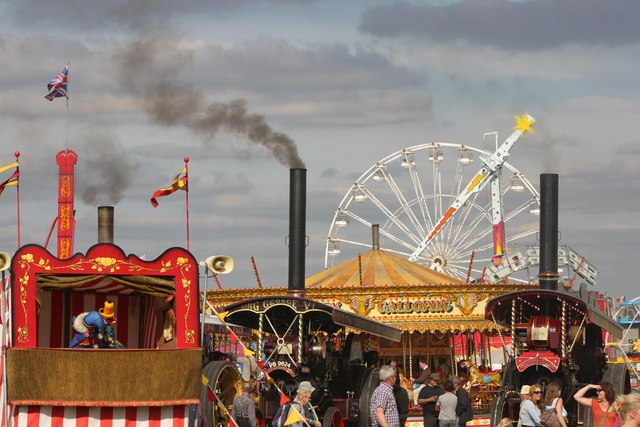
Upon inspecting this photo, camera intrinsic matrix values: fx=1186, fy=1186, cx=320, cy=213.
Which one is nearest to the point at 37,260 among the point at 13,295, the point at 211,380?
the point at 13,295

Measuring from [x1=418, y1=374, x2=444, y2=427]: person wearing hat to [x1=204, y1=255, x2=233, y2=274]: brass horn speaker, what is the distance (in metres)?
4.29

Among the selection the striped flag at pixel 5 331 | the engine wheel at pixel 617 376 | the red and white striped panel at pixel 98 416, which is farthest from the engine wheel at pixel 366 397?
the striped flag at pixel 5 331

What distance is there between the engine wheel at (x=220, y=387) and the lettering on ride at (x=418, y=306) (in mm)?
12480

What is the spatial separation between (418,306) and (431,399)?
12565mm

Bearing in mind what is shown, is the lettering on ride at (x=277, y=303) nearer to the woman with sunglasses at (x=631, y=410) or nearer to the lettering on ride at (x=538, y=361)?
the lettering on ride at (x=538, y=361)

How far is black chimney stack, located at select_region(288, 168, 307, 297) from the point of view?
25969mm

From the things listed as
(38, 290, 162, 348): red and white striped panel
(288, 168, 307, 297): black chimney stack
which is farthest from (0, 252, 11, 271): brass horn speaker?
(288, 168, 307, 297): black chimney stack

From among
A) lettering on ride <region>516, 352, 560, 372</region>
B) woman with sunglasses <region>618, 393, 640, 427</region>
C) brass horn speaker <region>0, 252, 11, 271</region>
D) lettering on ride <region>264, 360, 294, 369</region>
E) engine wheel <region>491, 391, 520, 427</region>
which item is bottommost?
engine wheel <region>491, 391, 520, 427</region>

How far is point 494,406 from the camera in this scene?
685 inches

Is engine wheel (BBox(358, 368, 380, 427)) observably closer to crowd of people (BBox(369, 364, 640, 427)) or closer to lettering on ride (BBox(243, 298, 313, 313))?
crowd of people (BBox(369, 364, 640, 427))

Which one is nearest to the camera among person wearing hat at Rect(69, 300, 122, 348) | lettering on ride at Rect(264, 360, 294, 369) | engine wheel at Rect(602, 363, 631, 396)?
person wearing hat at Rect(69, 300, 122, 348)

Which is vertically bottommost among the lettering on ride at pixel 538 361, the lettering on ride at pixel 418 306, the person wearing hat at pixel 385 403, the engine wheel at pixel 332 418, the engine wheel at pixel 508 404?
the engine wheel at pixel 332 418

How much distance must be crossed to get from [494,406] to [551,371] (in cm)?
112

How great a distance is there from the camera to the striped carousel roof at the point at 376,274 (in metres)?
31.8
